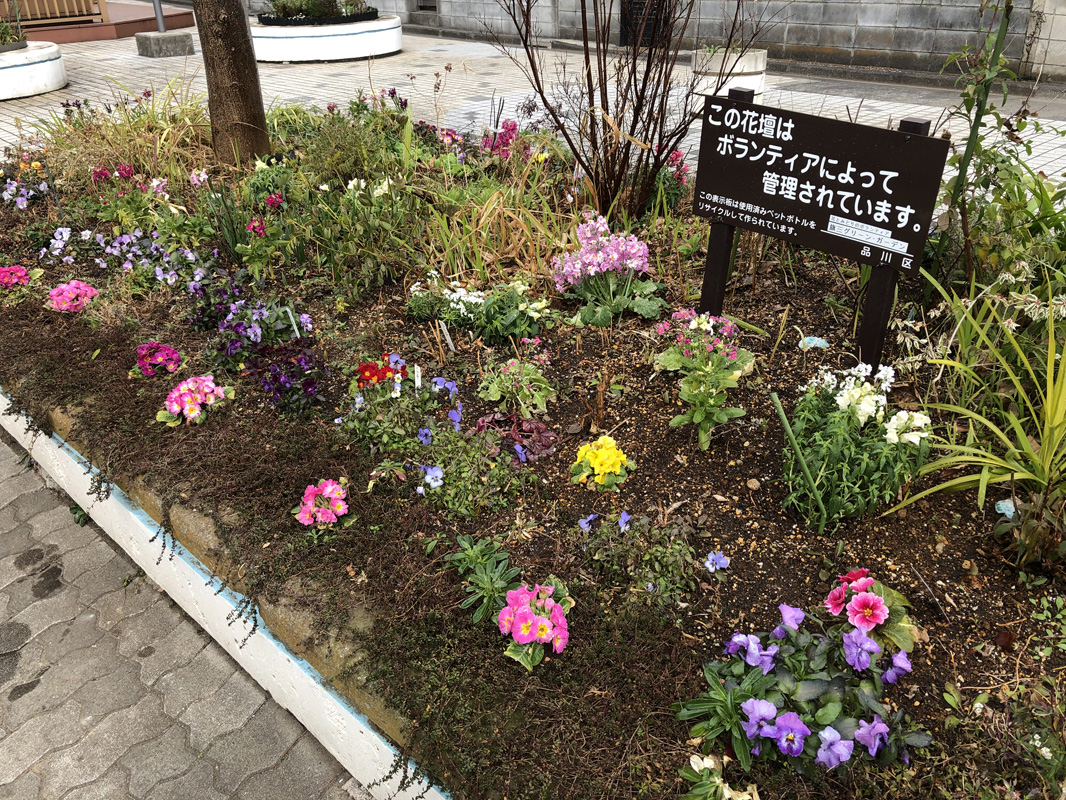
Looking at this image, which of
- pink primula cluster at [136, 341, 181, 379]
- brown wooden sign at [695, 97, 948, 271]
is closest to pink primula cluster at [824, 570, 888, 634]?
brown wooden sign at [695, 97, 948, 271]

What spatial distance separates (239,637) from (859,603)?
1883mm

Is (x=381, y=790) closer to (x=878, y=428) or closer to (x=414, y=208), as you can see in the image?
(x=878, y=428)

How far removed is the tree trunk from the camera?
4867 mm

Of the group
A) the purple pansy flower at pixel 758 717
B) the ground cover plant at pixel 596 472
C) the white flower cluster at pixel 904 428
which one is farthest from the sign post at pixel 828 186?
the purple pansy flower at pixel 758 717

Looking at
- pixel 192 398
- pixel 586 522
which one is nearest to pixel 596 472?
pixel 586 522

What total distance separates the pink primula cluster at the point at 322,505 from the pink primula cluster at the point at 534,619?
71cm

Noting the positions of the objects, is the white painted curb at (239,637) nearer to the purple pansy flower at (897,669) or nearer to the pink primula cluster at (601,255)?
the purple pansy flower at (897,669)

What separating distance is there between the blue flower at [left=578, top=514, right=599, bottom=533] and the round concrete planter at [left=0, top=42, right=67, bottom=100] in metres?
10.6

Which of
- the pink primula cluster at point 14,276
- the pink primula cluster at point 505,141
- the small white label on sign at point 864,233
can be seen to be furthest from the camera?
the pink primula cluster at point 505,141

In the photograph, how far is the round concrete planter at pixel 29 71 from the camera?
9.52 m

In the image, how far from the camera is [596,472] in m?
2.46

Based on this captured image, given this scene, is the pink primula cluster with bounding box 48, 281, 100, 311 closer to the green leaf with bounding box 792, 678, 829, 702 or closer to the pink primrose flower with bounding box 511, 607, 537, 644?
the pink primrose flower with bounding box 511, 607, 537, 644

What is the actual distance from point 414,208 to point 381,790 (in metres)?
2.90

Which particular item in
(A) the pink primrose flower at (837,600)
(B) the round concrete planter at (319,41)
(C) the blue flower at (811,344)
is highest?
(B) the round concrete planter at (319,41)
